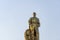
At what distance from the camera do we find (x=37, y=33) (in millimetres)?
13914

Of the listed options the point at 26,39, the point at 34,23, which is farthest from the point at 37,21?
the point at 26,39

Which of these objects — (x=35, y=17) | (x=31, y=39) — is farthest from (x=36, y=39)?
(x=35, y=17)

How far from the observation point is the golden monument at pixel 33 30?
1391 cm

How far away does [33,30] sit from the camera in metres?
14.0

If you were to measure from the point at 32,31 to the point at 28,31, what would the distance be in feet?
0.82

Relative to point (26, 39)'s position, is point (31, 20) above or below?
above

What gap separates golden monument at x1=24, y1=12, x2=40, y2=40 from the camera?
547 inches

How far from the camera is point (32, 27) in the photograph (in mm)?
14016

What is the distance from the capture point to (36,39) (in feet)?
45.5

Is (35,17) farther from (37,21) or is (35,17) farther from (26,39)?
(26,39)

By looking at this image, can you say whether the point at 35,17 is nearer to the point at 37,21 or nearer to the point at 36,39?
the point at 37,21

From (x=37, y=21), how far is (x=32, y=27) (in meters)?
0.42

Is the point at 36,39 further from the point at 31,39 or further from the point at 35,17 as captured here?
the point at 35,17

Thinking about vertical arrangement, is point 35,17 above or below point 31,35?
above
